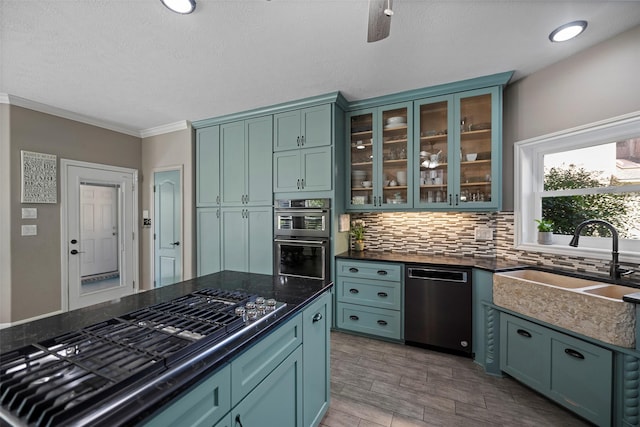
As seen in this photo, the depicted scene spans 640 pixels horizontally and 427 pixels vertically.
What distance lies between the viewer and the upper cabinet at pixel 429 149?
2643 mm

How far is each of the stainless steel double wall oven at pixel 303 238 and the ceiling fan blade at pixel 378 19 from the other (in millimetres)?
1882

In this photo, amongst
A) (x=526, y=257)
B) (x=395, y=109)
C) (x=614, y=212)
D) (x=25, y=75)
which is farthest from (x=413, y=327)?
(x=25, y=75)

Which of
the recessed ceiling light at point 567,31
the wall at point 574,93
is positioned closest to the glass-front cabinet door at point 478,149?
the wall at point 574,93

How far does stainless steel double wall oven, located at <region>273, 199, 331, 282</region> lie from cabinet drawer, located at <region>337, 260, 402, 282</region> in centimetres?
18

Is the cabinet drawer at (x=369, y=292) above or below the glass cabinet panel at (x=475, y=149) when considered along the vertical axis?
below

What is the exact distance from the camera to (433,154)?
2885mm

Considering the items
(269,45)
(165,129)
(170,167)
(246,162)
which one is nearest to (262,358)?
(269,45)

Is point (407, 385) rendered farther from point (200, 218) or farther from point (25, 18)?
point (25, 18)

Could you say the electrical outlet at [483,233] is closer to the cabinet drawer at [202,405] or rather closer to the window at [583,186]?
the window at [583,186]

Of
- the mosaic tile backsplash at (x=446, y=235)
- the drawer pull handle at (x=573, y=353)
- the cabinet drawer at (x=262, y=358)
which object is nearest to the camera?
the cabinet drawer at (x=262, y=358)

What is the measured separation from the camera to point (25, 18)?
181 cm

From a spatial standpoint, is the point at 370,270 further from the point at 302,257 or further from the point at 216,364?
the point at 216,364

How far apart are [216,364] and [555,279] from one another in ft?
8.77

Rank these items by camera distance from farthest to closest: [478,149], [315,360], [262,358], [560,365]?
[478,149]
[560,365]
[315,360]
[262,358]
